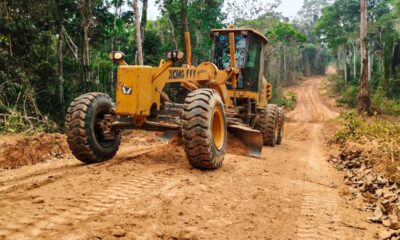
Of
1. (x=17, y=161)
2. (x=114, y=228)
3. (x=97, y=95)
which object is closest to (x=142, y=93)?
(x=97, y=95)

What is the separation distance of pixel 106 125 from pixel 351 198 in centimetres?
372

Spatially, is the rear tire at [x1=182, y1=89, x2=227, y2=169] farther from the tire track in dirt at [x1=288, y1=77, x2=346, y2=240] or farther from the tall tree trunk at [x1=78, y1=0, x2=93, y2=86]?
the tall tree trunk at [x1=78, y1=0, x2=93, y2=86]

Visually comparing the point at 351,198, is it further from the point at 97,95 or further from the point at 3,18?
the point at 3,18

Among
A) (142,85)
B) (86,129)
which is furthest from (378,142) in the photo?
(86,129)

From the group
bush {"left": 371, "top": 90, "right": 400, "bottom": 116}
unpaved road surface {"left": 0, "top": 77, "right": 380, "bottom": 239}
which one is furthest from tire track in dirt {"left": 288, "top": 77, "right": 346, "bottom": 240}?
bush {"left": 371, "top": 90, "right": 400, "bottom": 116}

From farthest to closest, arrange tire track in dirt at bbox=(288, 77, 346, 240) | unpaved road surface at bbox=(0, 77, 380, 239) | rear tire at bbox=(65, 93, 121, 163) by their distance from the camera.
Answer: rear tire at bbox=(65, 93, 121, 163), tire track in dirt at bbox=(288, 77, 346, 240), unpaved road surface at bbox=(0, 77, 380, 239)

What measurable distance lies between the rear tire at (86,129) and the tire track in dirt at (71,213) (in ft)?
4.87

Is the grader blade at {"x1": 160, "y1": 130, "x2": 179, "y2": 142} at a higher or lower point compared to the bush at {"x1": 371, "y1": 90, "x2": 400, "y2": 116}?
lower

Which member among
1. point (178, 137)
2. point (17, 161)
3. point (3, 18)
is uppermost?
point (3, 18)

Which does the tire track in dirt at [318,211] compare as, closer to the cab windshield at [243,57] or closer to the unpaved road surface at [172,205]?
the unpaved road surface at [172,205]

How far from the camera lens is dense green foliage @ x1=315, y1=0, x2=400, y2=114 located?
27106mm

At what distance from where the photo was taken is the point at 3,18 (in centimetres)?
1305

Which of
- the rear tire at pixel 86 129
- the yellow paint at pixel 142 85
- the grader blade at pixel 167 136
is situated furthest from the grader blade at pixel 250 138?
the rear tire at pixel 86 129

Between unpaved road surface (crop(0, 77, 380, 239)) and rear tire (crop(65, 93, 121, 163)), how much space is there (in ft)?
1.15
